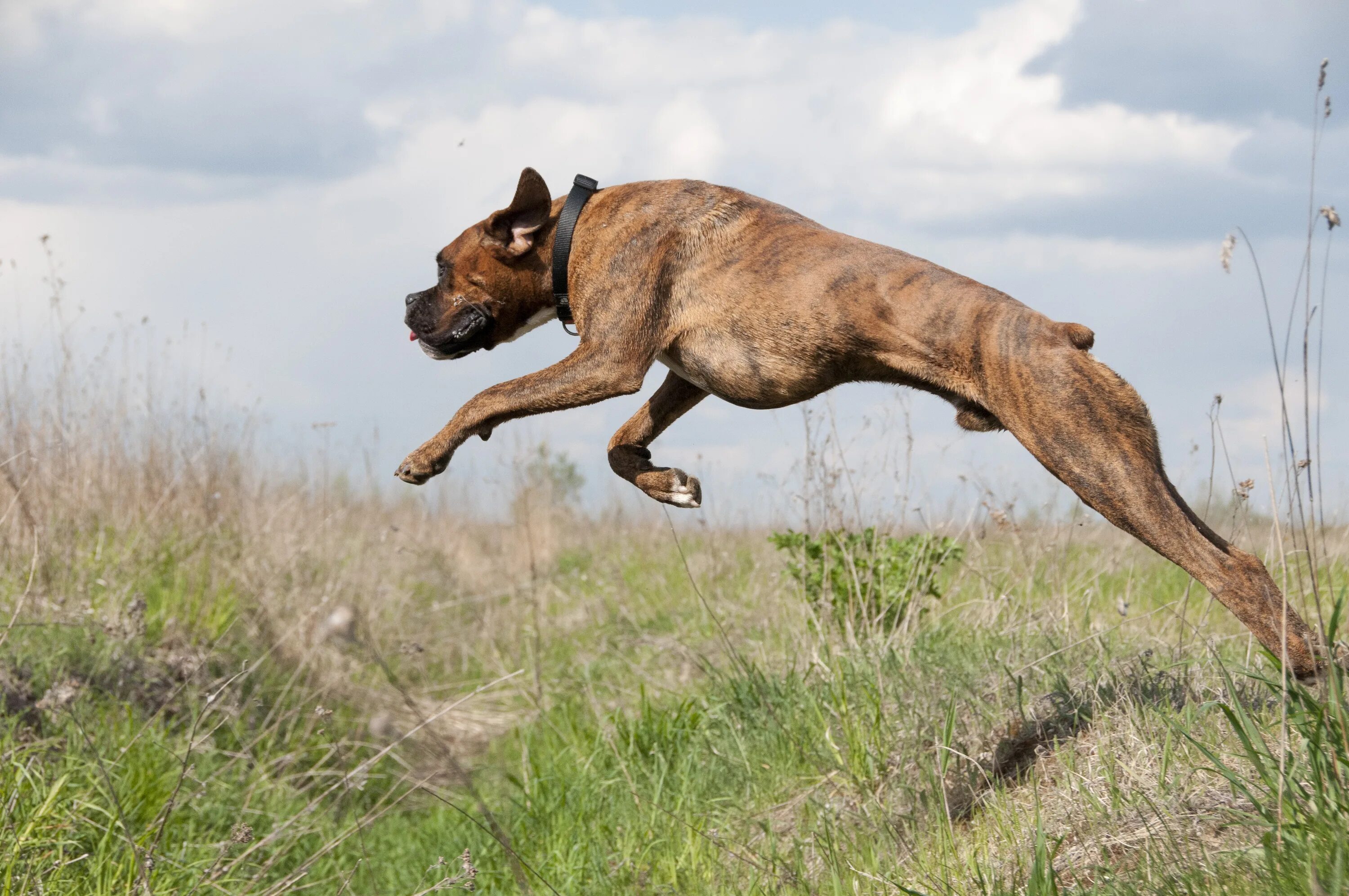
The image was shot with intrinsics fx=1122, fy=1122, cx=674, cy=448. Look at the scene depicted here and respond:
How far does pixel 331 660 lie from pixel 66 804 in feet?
10.4

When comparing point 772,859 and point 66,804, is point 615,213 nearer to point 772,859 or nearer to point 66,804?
point 772,859

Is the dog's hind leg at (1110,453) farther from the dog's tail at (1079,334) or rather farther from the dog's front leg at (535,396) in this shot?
the dog's front leg at (535,396)

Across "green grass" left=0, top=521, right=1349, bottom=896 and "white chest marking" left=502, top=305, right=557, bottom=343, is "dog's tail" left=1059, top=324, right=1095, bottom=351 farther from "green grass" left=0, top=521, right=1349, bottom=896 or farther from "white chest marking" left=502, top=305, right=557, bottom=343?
"white chest marking" left=502, top=305, right=557, bottom=343

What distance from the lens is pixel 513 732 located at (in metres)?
7.09

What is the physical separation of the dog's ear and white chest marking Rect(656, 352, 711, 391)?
69 cm

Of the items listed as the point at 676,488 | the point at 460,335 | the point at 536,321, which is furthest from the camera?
the point at 536,321

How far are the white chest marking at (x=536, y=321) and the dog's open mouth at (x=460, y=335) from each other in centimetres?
12

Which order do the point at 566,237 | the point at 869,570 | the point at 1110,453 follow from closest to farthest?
the point at 1110,453 < the point at 566,237 < the point at 869,570

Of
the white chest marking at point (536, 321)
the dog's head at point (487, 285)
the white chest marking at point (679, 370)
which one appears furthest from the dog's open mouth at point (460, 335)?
the white chest marking at point (679, 370)

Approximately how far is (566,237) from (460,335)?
560mm

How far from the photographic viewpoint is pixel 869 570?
5109 mm

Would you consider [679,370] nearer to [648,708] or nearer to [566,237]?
[566,237]

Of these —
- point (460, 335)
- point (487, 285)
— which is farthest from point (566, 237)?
point (460, 335)

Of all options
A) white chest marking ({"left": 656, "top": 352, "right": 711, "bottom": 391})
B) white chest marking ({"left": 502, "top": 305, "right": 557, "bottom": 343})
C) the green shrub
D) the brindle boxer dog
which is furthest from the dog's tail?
white chest marking ({"left": 502, "top": 305, "right": 557, "bottom": 343})
